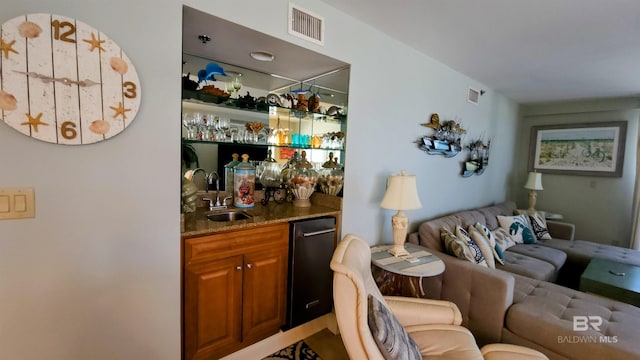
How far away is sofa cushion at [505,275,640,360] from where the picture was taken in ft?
5.19

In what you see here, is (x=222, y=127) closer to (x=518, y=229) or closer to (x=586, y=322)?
(x=586, y=322)

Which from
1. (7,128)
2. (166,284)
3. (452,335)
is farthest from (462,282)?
(7,128)

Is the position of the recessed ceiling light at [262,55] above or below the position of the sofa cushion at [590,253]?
above

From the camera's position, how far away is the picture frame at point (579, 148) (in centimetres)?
400

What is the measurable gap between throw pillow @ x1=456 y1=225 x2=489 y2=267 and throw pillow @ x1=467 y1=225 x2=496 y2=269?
0.05 m

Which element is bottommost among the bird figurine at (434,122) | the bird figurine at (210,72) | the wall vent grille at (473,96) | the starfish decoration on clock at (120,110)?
the starfish decoration on clock at (120,110)

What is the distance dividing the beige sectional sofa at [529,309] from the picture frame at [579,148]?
254 centimetres

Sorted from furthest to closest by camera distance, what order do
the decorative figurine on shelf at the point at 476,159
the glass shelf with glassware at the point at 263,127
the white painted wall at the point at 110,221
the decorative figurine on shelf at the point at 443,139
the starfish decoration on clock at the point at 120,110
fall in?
the decorative figurine on shelf at the point at 476,159 < the decorative figurine on shelf at the point at 443,139 < the glass shelf with glassware at the point at 263,127 < the starfish decoration on clock at the point at 120,110 < the white painted wall at the point at 110,221

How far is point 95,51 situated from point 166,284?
1.10 metres

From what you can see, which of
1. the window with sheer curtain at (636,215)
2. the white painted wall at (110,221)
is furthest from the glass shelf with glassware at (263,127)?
the window with sheer curtain at (636,215)

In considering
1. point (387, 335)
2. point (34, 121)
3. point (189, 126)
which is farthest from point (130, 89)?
point (387, 335)

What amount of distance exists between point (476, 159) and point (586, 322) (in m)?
2.27

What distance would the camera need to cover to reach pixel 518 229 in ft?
11.5

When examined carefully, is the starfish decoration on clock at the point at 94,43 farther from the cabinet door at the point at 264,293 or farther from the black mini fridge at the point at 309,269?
the black mini fridge at the point at 309,269
